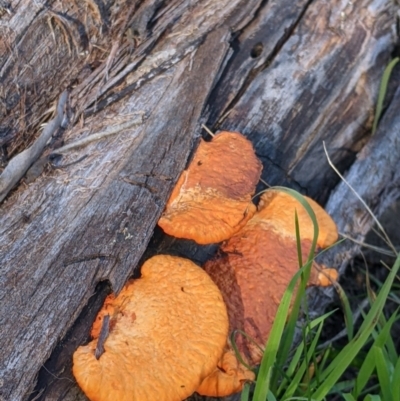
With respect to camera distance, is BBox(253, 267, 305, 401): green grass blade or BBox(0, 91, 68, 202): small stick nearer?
BBox(253, 267, 305, 401): green grass blade

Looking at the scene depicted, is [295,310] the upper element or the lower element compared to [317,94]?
→ lower

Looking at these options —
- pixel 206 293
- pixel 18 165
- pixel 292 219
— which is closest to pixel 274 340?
pixel 206 293

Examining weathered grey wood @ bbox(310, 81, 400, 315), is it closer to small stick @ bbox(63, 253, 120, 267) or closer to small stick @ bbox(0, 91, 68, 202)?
small stick @ bbox(63, 253, 120, 267)

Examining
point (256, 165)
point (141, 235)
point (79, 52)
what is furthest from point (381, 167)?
point (79, 52)

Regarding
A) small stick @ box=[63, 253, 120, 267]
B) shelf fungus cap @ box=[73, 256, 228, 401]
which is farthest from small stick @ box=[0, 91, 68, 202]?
shelf fungus cap @ box=[73, 256, 228, 401]

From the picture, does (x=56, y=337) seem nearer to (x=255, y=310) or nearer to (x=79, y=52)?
(x=255, y=310)

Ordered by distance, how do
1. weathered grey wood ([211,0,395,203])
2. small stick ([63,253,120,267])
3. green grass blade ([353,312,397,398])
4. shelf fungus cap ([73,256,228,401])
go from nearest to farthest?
shelf fungus cap ([73,256,228,401]), green grass blade ([353,312,397,398]), small stick ([63,253,120,267]), weathered grey wood ([211,0,395,203])

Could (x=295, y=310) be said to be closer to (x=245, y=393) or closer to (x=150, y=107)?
(x=245, y=393)
